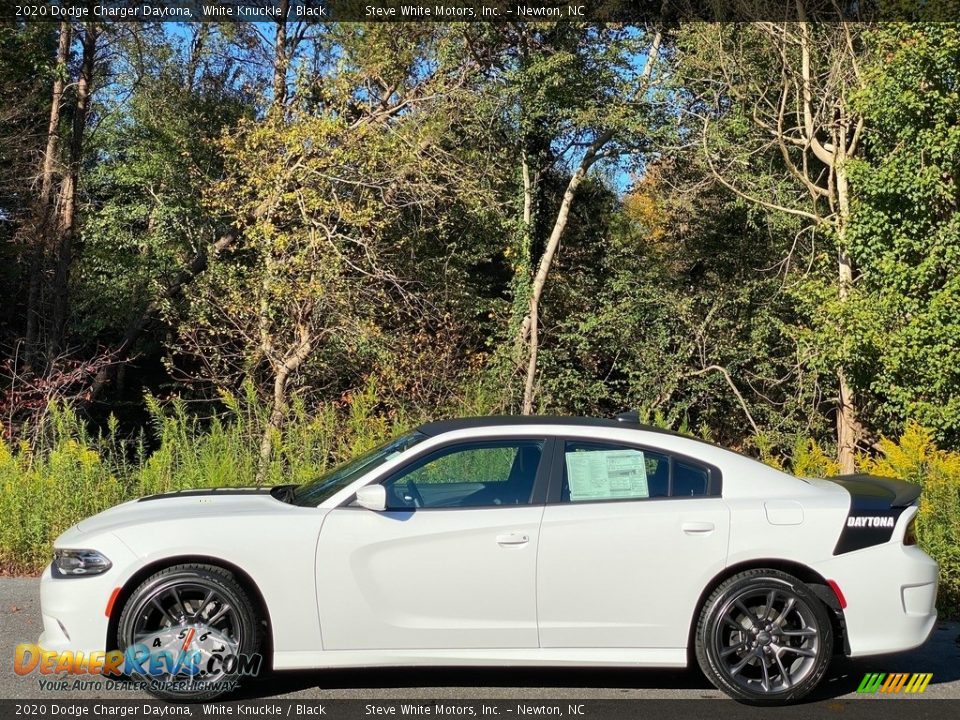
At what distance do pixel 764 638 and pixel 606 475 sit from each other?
3.80ft

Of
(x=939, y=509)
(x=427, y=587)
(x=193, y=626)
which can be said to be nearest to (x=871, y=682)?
(x=427, y=587)

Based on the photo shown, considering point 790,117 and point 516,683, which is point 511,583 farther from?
point 790,117

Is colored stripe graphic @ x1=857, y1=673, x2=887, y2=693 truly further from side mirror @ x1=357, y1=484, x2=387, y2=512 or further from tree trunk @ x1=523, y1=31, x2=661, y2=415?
tree trunk @ x1=523, y1=31, x2=661, y2=415

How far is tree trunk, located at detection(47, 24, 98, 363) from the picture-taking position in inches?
843

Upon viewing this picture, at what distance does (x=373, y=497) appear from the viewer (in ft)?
16.7

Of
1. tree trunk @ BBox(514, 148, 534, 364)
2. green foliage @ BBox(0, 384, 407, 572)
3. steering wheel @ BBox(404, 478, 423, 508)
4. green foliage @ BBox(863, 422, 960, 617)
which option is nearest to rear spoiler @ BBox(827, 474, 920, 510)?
green foliage @ BBox(863, 422, 960, 617)

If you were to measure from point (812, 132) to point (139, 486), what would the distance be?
1540 cm

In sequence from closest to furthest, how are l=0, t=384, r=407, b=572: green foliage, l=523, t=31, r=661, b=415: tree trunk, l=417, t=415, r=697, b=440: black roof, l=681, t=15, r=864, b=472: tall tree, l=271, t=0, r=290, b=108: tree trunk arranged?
1. l=417, t=415, r=697, b=440: black roof
2. l=0, t=384, r=407, b=572: green foliage
3. l=681, t=15, r=864, b=472: tall tree
4. l=271, t=0, r=290, b=108: tree trunk
5. l=523, t=31, r=661, b=415: tree trunk

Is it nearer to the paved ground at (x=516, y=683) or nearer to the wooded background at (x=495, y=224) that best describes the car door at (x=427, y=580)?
the paved ground at (x=516, y=683)

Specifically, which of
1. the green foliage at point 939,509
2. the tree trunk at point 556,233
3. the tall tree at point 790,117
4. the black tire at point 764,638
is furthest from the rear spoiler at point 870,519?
the tree trunk at point 556,233

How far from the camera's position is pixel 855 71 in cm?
1862

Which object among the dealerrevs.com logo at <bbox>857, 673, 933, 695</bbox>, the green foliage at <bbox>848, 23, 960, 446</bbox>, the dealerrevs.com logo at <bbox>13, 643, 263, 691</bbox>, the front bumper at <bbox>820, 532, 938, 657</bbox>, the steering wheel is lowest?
the dealerrevs.com logo at <bbox>857, 673, 933, 695</bbox>

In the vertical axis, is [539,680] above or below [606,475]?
below

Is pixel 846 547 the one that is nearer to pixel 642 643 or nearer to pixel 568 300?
pixel 642 643
